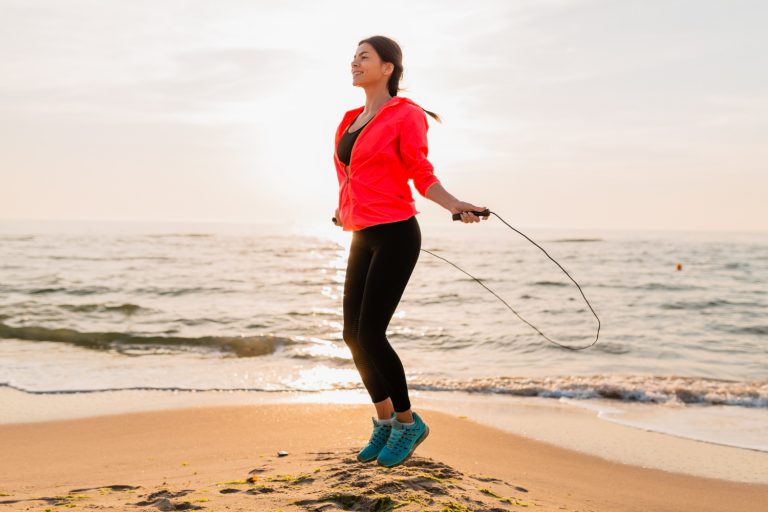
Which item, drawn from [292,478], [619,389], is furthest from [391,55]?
[619,389]

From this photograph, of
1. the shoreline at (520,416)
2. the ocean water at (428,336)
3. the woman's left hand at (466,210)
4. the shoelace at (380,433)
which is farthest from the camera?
the ocean water at (428,336)

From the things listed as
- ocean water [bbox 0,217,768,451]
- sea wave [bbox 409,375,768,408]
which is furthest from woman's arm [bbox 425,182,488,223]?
sea wave [bbox 409,375,768,408]

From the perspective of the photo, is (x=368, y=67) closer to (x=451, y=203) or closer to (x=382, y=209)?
(x=382, y=209)

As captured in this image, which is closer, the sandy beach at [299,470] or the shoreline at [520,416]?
the sandy beach at [299,470]

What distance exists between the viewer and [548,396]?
300 inches

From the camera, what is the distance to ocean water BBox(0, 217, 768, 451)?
7.79 m

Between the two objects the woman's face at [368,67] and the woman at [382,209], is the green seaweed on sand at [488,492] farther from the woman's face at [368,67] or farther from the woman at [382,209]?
the woman's face at [368,67]

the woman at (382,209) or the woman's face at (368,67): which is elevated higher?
the woman's face at (368,67)

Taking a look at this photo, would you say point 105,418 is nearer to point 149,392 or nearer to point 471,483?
point 149,392

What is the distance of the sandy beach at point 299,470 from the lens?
10.7ft

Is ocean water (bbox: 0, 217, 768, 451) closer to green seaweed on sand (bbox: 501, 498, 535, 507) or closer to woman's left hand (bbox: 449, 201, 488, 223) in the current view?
green seaweed on sand (bbox: 501, 498, 535, 507)

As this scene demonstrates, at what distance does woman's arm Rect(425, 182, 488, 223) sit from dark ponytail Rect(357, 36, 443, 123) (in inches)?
19.0

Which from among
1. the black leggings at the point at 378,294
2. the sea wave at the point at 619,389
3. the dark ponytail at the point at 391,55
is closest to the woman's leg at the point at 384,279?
the black leggings at the point at 378,294

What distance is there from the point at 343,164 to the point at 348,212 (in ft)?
0.92
